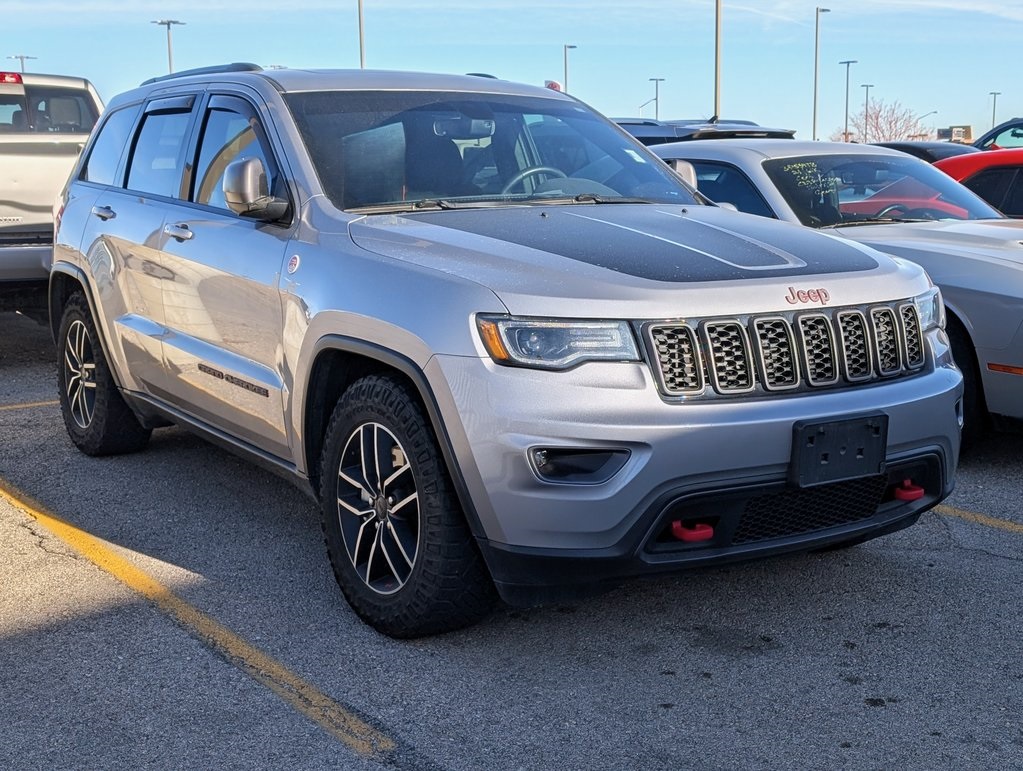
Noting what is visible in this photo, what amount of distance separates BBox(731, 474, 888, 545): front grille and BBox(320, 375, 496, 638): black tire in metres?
0.80

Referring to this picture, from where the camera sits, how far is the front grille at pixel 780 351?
3586 mm

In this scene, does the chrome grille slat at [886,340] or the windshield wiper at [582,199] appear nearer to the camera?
the chrome grille slat at [886,340]

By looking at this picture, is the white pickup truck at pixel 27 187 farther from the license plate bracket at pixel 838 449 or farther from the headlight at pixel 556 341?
the license plate bracket at pixel 838 449

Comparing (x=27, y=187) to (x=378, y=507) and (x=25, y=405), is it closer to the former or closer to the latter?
(x=25, y=405)

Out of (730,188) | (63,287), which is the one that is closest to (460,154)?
(730,188)

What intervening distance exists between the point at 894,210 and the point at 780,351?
3.56 m

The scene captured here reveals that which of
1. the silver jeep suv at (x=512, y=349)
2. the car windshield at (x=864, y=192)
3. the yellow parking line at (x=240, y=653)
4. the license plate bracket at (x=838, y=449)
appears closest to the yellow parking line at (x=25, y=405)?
the yellow parking line at (x=240, y=653)

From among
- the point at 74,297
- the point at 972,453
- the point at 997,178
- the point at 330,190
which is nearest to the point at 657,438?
the point at 330,190

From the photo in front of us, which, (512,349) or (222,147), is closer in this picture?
(512,349)

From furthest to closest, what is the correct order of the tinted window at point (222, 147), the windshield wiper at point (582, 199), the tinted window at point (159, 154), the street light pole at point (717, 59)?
the street light pole at point (717, 59) < the tinted window at point (159, 154) < the tinted window at point (222, 147) < the windshield wiper at point (582, 199)

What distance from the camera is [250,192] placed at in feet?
14.6

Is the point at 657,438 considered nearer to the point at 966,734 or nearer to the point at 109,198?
the point at 966,734

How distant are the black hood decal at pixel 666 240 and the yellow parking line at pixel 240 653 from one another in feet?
4.78

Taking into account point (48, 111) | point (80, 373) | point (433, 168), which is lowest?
point (80, 373)
